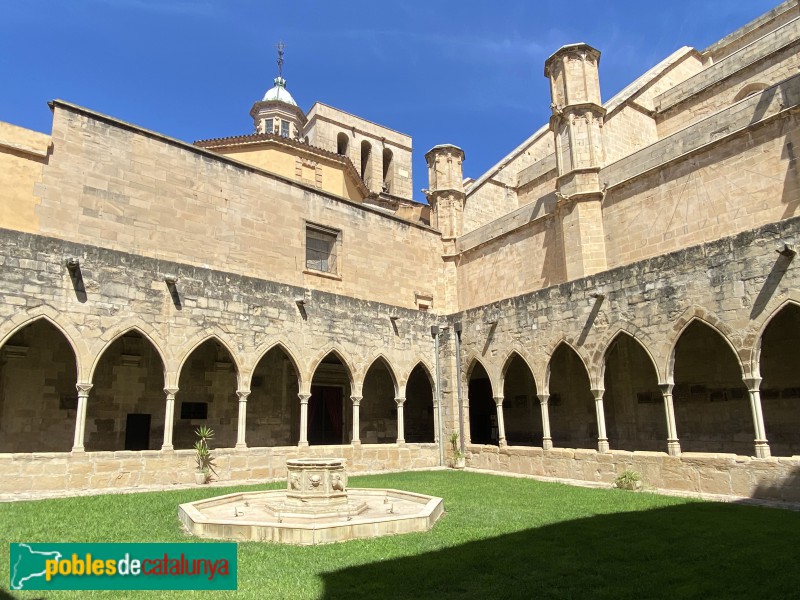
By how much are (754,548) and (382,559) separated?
359 cm

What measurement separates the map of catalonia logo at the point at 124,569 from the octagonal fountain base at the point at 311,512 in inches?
53.7

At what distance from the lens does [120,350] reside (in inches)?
491

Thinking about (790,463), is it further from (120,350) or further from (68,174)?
(68,174)

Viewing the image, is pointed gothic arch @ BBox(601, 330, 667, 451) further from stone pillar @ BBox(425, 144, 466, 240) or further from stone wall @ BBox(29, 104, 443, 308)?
stone pillar @ BBox(425, 144, 466, 240)

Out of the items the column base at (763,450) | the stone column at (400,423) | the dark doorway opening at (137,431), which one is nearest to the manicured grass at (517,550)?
the column base at (763,450)

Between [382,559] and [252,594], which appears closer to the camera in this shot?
[252,594]

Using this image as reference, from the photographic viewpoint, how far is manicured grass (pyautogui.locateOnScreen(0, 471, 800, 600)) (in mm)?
4281

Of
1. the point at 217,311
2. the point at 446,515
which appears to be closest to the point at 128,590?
the point at 446,515

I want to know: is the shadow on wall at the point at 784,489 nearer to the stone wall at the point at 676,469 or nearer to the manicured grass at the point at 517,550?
the stone wall at the point at 676,469

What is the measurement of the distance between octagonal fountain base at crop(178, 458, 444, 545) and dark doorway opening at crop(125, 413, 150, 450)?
5301 millimetres

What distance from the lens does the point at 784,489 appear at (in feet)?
27.6

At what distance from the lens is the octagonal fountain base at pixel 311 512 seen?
19.2ft

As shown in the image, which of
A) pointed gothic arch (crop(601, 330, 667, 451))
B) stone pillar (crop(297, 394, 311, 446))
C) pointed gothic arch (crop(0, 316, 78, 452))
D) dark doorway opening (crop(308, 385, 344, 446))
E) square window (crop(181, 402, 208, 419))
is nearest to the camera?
pointed gothic arch (crop(0, 316, 78, 452))

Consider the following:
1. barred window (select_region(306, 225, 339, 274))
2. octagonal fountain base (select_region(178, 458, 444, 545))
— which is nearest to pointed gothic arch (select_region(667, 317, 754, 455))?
octagonal fountain base (select_region(178, 458, 444, 545))
